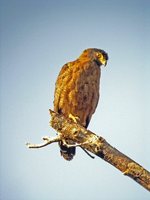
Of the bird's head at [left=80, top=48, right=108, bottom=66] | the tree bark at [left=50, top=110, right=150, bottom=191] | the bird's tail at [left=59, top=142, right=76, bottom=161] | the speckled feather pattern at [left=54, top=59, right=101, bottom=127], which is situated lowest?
the tree bark at [left=50, top=110, right=150, bottom=191]

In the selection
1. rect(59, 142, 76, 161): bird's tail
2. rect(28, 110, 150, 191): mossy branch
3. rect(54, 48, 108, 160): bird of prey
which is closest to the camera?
rect(28, 110, 150, 191): mossy branch

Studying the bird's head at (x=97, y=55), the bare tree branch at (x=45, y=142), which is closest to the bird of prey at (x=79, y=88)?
the bird's head at (x=97, y=55)

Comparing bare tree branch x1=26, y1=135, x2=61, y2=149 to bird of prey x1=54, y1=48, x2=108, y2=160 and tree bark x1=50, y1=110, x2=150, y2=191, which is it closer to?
tree bark x1=50, y1=110, x2=150, y2=191

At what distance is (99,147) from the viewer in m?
3.61

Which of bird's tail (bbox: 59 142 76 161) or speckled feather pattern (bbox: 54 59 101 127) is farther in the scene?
speckled feather pattern (bbox: 54 59 101 127)

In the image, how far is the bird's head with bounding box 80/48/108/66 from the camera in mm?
6154

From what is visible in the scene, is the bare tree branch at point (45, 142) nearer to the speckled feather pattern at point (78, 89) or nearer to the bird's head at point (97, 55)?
the speckled feather pattern at point (78, 89)

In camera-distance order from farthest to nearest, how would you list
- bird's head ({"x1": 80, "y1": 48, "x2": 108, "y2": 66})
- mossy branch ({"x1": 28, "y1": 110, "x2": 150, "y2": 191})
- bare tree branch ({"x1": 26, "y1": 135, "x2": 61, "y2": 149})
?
bird's head ({"x1": 80, "y1": 48, "x2": 108, "y2": 66})
bare tree branch ({"x1": 26, "y1": 135, "x2": 61, "y2": 149})
mossy branch ({"x1": 28, "y1": 110, "x2": 150, "y2": 191})

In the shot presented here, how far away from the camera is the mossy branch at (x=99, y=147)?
342 cm

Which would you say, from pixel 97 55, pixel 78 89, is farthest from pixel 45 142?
pixel 97 55

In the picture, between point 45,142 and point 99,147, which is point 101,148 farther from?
point 45,142

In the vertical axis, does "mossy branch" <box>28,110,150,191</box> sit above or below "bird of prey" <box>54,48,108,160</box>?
below

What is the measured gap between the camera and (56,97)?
19.8 ft

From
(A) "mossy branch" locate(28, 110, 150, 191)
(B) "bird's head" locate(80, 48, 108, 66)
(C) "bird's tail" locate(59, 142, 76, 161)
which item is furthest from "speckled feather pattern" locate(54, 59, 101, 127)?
(A) "mossy branch" locate(28, 110, 150, 191)
